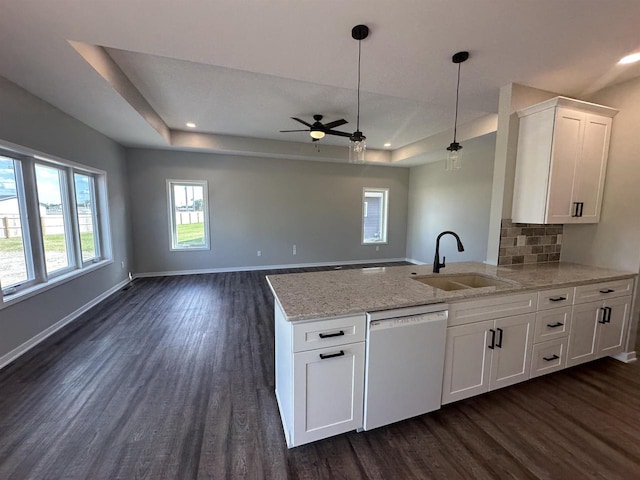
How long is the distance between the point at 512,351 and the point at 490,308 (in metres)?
0.46

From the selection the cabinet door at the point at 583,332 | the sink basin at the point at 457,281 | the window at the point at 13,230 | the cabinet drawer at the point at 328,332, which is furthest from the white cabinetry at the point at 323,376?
the window at the point at 13,230

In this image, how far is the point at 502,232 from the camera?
264 cm

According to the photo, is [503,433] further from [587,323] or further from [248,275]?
[248,275]

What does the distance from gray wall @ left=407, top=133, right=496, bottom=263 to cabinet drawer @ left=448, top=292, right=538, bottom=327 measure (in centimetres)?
326

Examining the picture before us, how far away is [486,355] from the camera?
1901mm

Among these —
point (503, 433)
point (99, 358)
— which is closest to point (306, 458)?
point (503, 433)

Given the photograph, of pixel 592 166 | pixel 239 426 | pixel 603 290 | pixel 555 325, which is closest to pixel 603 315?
pixel 603 290

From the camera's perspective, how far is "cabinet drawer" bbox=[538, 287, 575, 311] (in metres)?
2.05

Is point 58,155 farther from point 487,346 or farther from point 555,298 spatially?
point 555,298

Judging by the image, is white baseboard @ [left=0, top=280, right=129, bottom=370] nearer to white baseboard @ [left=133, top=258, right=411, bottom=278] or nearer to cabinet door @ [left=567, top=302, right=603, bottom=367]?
white baseboard @ [left=133, top=258, right=411, bottom=278]

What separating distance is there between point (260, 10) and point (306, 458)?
2.75m

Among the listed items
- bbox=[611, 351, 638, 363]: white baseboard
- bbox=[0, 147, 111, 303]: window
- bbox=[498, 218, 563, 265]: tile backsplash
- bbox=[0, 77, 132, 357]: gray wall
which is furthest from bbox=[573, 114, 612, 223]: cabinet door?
bbox=[0, 147, 111, 303]: window

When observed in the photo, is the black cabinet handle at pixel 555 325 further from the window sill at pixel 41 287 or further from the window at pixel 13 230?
the window at pixel 13 230

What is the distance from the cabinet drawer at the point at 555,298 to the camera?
205 cm
